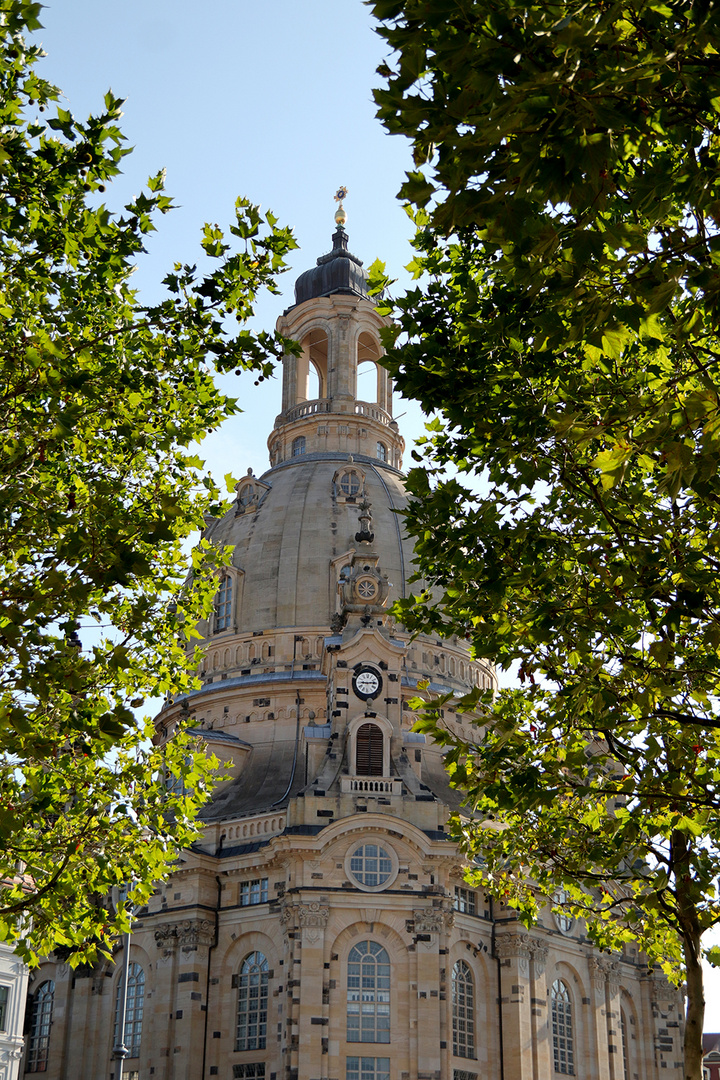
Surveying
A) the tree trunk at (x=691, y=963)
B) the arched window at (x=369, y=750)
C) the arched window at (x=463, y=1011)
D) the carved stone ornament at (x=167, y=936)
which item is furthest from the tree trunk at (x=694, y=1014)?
the carved stone ornament at (x=167, y=936)

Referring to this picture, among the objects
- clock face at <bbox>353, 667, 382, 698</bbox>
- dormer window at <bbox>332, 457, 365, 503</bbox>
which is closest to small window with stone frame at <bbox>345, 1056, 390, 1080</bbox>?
clock face at <bbox>353, 667, 382, 698</bbox>

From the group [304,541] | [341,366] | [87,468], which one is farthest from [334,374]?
[87,468]

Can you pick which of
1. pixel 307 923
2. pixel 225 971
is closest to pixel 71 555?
pixel 307 923

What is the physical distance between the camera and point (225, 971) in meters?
50.7

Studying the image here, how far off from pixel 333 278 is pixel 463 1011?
5089cm

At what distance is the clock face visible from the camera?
53719 mm

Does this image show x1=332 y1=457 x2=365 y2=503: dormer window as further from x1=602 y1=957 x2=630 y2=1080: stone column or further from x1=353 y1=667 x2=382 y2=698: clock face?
x1=602 y1=957 x2=630 y2=1080: stone column

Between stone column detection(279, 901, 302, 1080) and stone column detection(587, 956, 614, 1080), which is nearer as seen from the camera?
stone column detection(279, 901, 302, 1080)

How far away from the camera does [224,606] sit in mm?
65312

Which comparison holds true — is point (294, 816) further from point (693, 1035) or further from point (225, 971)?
point (693, 1035)

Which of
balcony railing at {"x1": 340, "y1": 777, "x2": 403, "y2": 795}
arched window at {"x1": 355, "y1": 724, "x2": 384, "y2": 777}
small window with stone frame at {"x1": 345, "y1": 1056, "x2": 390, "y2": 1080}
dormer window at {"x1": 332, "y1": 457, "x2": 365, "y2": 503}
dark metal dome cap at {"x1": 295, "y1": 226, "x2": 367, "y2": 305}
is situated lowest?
small window with stone frame at {"x1": 345, "y1": 1056, "x2": 390, "y2": 1080}

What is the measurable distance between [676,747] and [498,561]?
10.6ft

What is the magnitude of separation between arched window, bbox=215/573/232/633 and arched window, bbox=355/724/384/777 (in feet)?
47.0

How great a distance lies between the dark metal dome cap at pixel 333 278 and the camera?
81.8m
